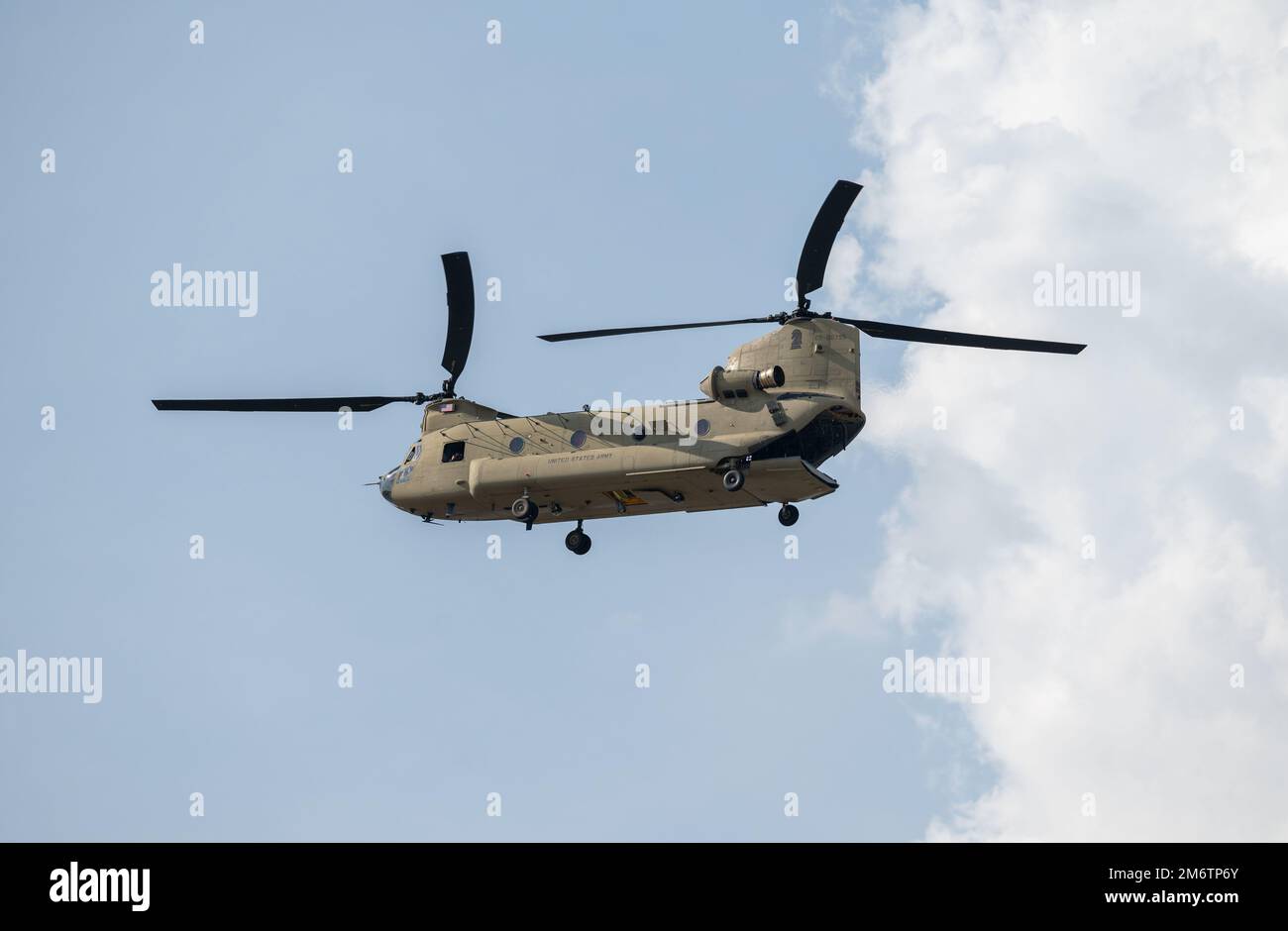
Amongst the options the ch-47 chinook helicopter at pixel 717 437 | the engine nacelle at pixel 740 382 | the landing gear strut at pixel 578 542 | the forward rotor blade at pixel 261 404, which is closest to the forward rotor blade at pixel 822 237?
the ch-47 chinook helicopter at pixel 717 437

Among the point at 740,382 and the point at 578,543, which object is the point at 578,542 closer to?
the point at 578,543

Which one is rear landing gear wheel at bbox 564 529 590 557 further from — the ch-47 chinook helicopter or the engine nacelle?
the engine nacelle

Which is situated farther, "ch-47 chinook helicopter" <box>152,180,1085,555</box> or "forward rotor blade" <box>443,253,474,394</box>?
"forward rotor blade" <box>443,253,474,394</box>

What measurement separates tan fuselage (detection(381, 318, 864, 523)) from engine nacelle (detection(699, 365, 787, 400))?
0.23 ft

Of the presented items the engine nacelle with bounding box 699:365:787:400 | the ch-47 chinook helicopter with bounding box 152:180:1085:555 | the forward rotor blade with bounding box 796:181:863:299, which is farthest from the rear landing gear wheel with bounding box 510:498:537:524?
the forward rotor blade with bounding box 796:181:863:299

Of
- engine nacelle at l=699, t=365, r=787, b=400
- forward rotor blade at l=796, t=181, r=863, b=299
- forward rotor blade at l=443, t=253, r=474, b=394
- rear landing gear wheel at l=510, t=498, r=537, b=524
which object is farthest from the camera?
forward rotor blade at l=443, t=253, r=474, b=394

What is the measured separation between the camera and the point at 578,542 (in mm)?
49375

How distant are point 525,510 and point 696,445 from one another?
4976mm

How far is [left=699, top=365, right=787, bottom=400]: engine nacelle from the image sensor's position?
45750 mm

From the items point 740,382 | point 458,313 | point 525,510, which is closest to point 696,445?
point 740,382

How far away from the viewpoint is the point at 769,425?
45406 mm

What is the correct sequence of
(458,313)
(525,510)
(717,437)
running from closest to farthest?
1. (717,437)
2. (525,510)
3. (458,313)

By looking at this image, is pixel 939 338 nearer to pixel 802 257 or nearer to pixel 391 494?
pixel 802 257
